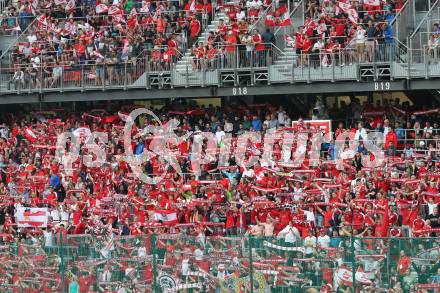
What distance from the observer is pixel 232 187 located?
3316cm

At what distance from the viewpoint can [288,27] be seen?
3697 cm

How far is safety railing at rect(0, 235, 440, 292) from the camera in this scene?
21.5 metres

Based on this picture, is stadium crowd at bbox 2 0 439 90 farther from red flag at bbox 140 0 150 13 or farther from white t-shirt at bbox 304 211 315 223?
white t-shirt at bbox 304 211 315 223

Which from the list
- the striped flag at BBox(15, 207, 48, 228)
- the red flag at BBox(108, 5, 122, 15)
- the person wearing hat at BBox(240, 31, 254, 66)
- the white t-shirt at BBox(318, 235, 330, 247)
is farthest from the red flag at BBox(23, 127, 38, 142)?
the white t-shirt at BBox(318, 235, 330, 247)

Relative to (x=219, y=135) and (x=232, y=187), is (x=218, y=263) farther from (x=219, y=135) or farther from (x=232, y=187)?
(x=219, y=135)

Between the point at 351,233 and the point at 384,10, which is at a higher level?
the point at 384,10

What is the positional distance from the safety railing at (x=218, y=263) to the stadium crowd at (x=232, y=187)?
6.2 inches

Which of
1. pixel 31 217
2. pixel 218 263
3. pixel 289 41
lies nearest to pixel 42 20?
pixel 31 217

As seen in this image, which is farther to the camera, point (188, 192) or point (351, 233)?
point (188, 192)

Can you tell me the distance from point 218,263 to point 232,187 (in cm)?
956

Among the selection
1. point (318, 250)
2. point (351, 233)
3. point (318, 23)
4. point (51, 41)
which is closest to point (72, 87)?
point (51, 41)

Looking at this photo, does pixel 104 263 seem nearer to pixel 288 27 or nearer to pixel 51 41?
pixel 288 27

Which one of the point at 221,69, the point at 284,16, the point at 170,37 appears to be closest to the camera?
the point at 284,16

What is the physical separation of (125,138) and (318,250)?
16759 mm
